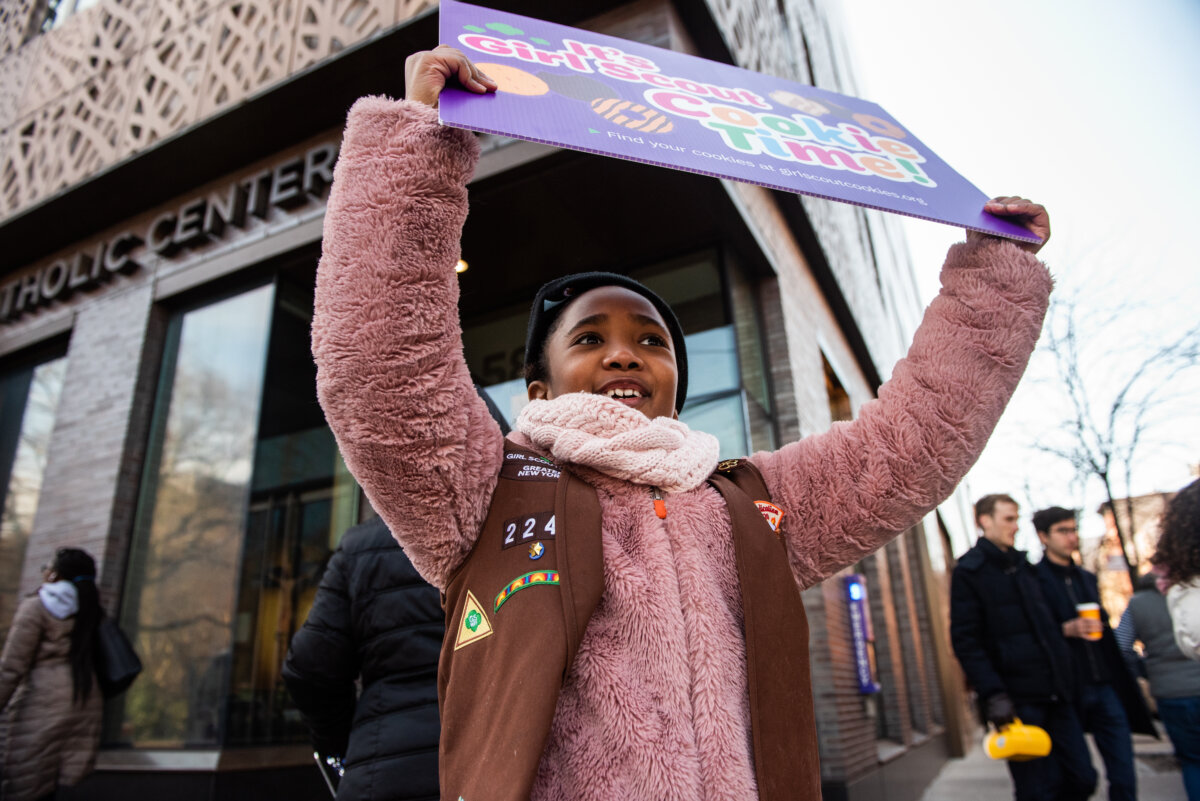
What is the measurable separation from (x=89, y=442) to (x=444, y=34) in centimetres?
739

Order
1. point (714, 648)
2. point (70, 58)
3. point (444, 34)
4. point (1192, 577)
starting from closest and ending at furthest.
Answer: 1. point (714, 648)
2. point (444, 34)
3. point (1192, 577)
4. point (70, 58)

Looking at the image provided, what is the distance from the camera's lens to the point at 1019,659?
397 centimetres

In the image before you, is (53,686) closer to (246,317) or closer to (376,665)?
(376,665)

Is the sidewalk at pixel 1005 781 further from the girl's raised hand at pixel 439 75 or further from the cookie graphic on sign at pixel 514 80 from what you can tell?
the girl's raised hand at pixel 439 75

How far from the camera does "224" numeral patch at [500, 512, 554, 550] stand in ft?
3.78

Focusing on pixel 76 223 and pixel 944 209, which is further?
pixel 76 223

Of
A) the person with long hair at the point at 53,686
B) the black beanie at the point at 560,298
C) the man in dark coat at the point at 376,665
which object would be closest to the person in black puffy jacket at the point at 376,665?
the man in dark coat at the point at 376,665

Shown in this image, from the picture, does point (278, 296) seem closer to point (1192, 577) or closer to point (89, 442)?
point (89, 442)

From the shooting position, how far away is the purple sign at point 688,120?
1257mm

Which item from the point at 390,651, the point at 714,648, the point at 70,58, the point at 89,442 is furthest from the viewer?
the point at 70,58

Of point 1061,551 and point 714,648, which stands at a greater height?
point 1061,551

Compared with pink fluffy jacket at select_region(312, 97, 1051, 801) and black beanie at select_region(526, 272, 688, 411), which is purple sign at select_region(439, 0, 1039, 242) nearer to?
pink fluffy jacket at select_region(312, 97, 1051, 801)

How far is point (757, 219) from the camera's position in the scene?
657 cm

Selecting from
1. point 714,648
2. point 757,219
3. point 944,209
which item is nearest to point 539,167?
point 757,219
